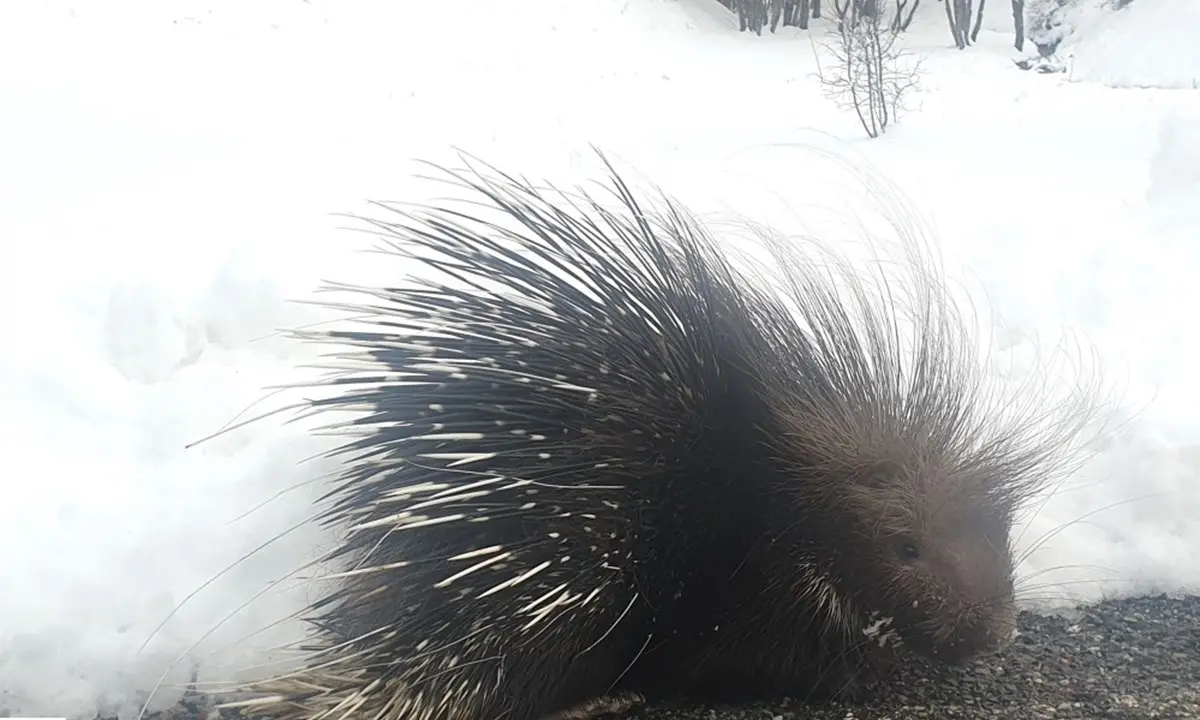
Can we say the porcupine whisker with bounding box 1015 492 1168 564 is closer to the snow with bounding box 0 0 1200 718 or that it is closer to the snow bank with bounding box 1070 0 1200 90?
the snow with bounding box 0 0 1200 718

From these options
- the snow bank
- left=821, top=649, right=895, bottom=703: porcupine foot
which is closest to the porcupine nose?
left=821, top=649, right=895, bottom=703: porcupine foot

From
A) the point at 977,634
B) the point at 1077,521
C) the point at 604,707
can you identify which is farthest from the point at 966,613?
the point at 604,707

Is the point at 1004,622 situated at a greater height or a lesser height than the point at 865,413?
lesser

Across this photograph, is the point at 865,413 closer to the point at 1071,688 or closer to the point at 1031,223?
the point at 1071,688

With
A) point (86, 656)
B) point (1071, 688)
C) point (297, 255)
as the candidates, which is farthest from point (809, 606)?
point (297, 255)

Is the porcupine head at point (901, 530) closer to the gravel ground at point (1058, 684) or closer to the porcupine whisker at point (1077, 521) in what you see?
the gravel ground at point (1058, 684)

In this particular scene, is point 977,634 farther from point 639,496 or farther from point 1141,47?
point 1141,47

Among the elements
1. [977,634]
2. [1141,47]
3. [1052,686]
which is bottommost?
[1052,686]
